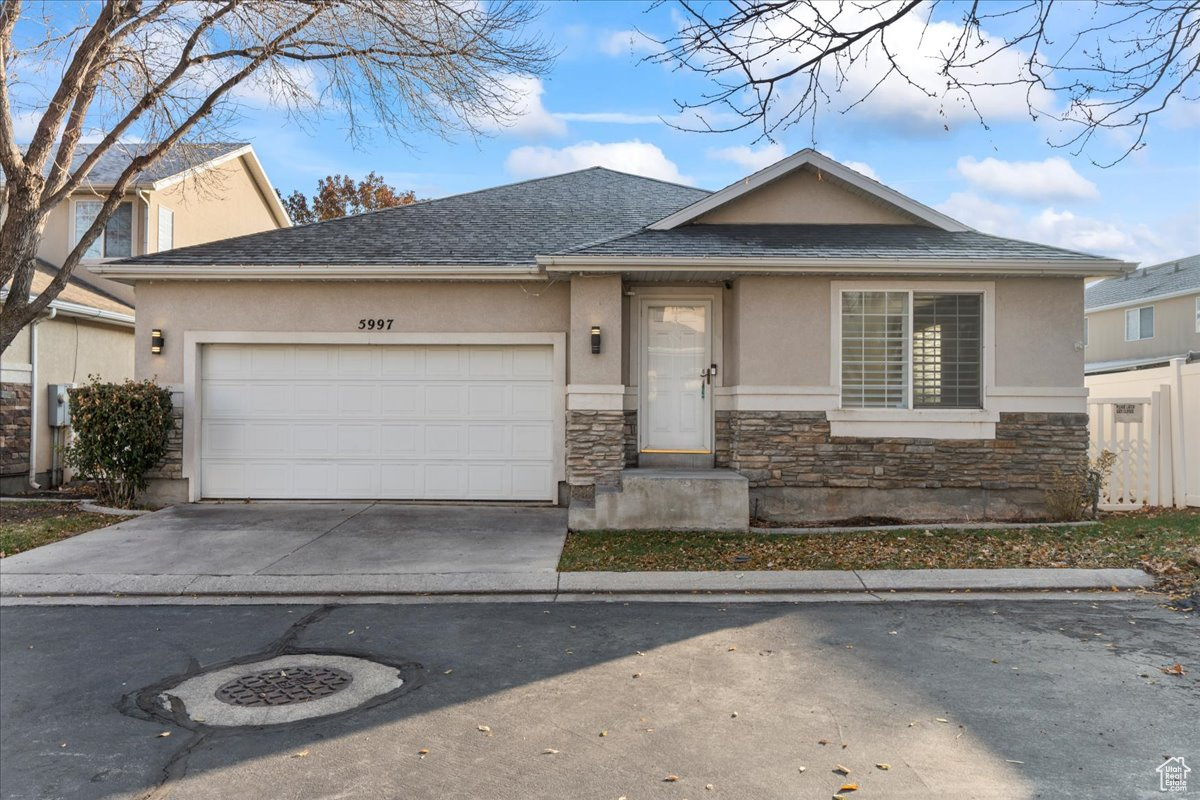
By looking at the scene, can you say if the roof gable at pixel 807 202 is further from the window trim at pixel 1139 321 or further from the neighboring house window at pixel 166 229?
the window trim at pixel 1139 321

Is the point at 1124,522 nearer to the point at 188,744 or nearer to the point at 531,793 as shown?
the point at 531,793

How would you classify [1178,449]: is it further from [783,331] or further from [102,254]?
[102,254]

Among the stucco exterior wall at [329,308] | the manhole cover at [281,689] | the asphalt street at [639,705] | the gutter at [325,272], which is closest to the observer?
the asphalt street at [639,705]

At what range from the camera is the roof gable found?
11.3 m

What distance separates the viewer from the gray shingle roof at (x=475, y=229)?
11.5 metres

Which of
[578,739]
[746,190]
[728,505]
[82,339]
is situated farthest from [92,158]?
[578,739]

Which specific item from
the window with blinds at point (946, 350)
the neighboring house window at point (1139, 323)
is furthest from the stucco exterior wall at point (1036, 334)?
the neighboring house window at point (1139, 323)

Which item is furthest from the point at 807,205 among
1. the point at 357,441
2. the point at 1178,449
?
the point at 357,441

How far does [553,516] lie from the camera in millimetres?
10766

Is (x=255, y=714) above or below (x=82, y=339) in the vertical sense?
below

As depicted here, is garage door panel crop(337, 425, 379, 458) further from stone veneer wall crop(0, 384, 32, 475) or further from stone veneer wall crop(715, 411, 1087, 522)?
stone veneer wall crop(0, 384, 32, 475)

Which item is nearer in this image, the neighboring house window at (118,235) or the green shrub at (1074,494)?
the green shrub at (1074,494)

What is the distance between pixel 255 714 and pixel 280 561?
400 centimetres

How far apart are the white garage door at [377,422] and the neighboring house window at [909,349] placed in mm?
4196
